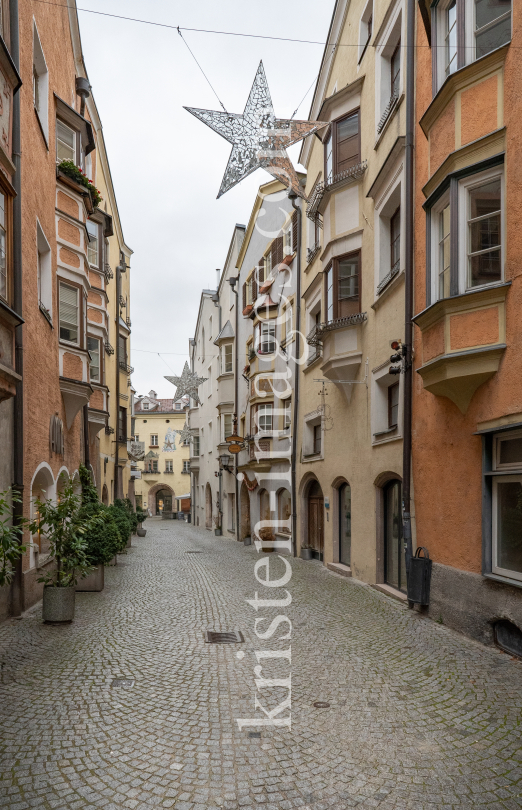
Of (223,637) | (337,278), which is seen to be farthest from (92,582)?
(337,278)

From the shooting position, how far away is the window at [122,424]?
27481mm

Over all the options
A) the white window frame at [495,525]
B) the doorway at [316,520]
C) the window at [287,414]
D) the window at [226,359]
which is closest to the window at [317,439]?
the doorway at [316,520]

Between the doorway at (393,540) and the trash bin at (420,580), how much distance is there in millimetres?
1536

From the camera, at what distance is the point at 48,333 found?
39.3 feet

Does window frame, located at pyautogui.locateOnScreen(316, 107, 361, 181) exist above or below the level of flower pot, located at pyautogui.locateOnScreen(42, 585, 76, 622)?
above

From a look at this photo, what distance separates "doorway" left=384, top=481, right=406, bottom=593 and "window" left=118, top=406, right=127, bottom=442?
1796 centimetres

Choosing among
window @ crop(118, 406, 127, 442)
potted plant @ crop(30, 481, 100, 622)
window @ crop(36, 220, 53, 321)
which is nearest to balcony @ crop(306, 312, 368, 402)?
window @ crop(36, 220, 53, 321)

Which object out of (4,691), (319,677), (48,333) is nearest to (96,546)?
(48,333)

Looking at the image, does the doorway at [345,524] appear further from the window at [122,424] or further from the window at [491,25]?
the window at [122,424]

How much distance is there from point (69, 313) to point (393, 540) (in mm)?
9504

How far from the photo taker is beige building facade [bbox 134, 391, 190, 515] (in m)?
62.6

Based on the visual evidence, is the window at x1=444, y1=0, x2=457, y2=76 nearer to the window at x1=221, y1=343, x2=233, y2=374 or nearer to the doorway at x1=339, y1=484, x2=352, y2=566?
the doorway at x1=339, y1=484, x2=352, y2=566

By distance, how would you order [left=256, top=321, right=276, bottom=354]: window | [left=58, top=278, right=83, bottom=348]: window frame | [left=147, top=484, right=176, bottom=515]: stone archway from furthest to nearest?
1. [left=147, top=484, right=176, bottom=515]: stone archway
2. [left=256, top=321, right=276, bottom=354]: window
3. [left=58, top=278, right=83, bottom=348]: window frame

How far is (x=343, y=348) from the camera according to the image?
1341cm
